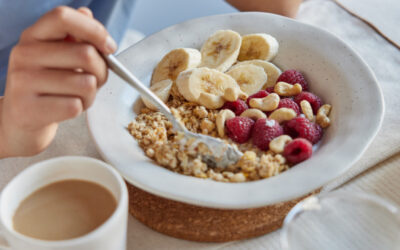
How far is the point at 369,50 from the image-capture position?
1.02m

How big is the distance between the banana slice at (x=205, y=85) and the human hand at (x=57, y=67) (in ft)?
0.76

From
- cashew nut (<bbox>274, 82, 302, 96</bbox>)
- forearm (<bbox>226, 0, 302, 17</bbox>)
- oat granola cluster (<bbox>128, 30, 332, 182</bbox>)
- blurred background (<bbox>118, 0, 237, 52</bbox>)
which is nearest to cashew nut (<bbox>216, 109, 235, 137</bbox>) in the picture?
oat granola cluster (<bbox>128, 30, 332, 182</bbox>)

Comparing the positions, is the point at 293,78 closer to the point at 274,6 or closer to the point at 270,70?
the point at 270,70

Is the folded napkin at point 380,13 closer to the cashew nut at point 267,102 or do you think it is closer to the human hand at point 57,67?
the cashew nut at point 267,102

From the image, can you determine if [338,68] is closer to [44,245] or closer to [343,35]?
[343,35]

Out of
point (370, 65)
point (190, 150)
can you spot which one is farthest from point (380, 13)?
point (190, 150)

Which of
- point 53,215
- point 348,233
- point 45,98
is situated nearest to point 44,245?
point 53,215

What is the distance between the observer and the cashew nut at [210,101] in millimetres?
797

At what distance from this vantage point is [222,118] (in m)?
0.76

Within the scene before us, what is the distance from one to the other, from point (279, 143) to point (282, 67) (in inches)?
10.1

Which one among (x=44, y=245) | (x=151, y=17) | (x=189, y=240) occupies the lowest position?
(x=151, y=17)

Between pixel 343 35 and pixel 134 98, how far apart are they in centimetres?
52

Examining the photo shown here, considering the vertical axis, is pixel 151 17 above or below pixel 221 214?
below

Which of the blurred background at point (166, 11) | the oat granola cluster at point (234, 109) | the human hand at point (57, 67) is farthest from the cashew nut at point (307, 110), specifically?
the blurred background at point (166, 11)
